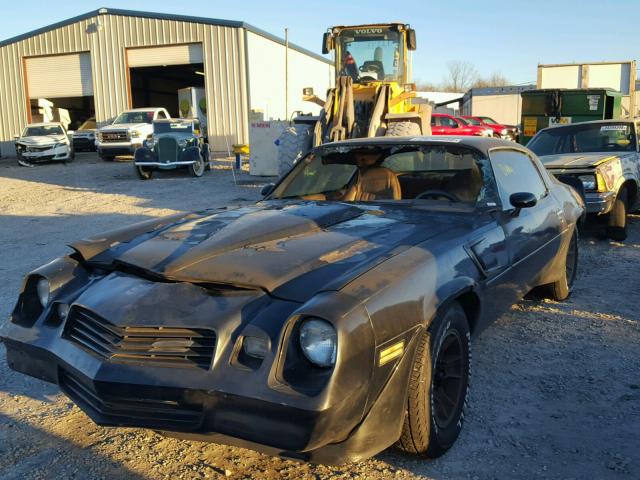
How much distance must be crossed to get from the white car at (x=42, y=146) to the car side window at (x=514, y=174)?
20.9 m

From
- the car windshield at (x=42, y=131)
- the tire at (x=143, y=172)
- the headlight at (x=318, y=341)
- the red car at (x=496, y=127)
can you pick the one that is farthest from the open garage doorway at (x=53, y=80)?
the headlight at (x=318, y=341)

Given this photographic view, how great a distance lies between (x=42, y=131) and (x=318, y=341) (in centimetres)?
2352

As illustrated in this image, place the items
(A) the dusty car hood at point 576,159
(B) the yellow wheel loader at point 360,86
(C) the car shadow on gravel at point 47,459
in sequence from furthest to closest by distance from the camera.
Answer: (B) the yellow wheel loader at point 360,86 < (A) the dusty car hood at point 576,159 < (C) the car shadow on gravel at point 47,459

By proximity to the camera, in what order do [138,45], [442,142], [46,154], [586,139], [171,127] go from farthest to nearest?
[138,45] < [46,154] < [171,127] < [586,139] < [442,142]

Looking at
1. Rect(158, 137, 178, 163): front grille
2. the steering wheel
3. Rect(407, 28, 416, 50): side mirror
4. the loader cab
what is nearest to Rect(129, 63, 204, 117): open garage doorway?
Rect(158, 137, 178, 163): front grille

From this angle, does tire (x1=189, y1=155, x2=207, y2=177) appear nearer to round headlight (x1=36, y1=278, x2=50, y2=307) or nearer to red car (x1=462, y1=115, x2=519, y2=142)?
red car (x1=462, y1=115, x2=519, y2=142)

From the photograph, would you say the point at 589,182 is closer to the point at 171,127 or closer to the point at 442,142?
the point at 442,142

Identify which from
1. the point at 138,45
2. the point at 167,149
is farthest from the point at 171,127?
the point at 138,45

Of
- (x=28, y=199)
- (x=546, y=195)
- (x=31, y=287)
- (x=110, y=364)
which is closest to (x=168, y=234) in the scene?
(x=31, y=287)

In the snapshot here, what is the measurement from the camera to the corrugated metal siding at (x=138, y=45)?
970 inches

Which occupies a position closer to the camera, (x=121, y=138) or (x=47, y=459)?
(x=47, y=459)

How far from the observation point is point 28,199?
44.3ft

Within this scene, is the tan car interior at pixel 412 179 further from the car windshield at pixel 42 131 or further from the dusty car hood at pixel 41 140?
the car windshield at pixel 42 131

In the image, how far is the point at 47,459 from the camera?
2.79 m
